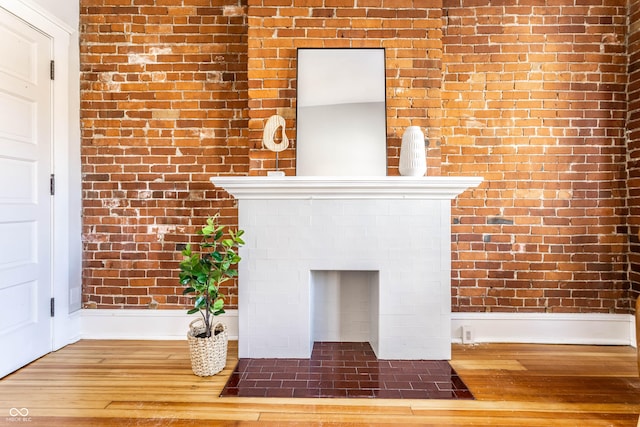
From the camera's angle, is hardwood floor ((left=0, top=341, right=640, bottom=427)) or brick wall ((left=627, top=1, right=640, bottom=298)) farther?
brick wall ((left=627, top=1, right=640, bottom=298))

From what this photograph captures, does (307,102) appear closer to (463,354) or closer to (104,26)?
(104,26)

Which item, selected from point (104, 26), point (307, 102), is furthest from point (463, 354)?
point (104, 26)

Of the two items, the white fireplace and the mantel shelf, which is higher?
the mantel shelf

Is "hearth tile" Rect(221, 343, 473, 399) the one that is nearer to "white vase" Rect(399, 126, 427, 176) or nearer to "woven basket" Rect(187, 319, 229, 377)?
"woven basket" Rect(187, 319, 229, 377)

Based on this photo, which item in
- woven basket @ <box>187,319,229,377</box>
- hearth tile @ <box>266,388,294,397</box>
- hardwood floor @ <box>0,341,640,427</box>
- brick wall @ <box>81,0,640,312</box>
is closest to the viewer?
hardwood floor @ <box>0,341,640,427</box>

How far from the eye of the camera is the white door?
2518 millimetres

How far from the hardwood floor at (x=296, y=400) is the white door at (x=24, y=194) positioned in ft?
0.84

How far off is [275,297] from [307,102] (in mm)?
1396

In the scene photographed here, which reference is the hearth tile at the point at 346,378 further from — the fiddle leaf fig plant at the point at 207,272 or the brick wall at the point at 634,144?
the brick wall at the point at 634,144

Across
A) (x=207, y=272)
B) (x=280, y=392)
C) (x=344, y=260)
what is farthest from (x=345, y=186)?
(x=280, y=392)

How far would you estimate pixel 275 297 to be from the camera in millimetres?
2762

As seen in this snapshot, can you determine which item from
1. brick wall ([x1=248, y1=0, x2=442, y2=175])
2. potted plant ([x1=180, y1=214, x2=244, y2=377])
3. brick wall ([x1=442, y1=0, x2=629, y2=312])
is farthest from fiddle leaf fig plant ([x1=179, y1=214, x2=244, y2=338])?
brick wall ([x1=442, y1=0, x2=629, y2=312])

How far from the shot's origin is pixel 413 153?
2.69 metres

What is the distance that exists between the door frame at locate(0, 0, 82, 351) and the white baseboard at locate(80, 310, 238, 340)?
12cm
